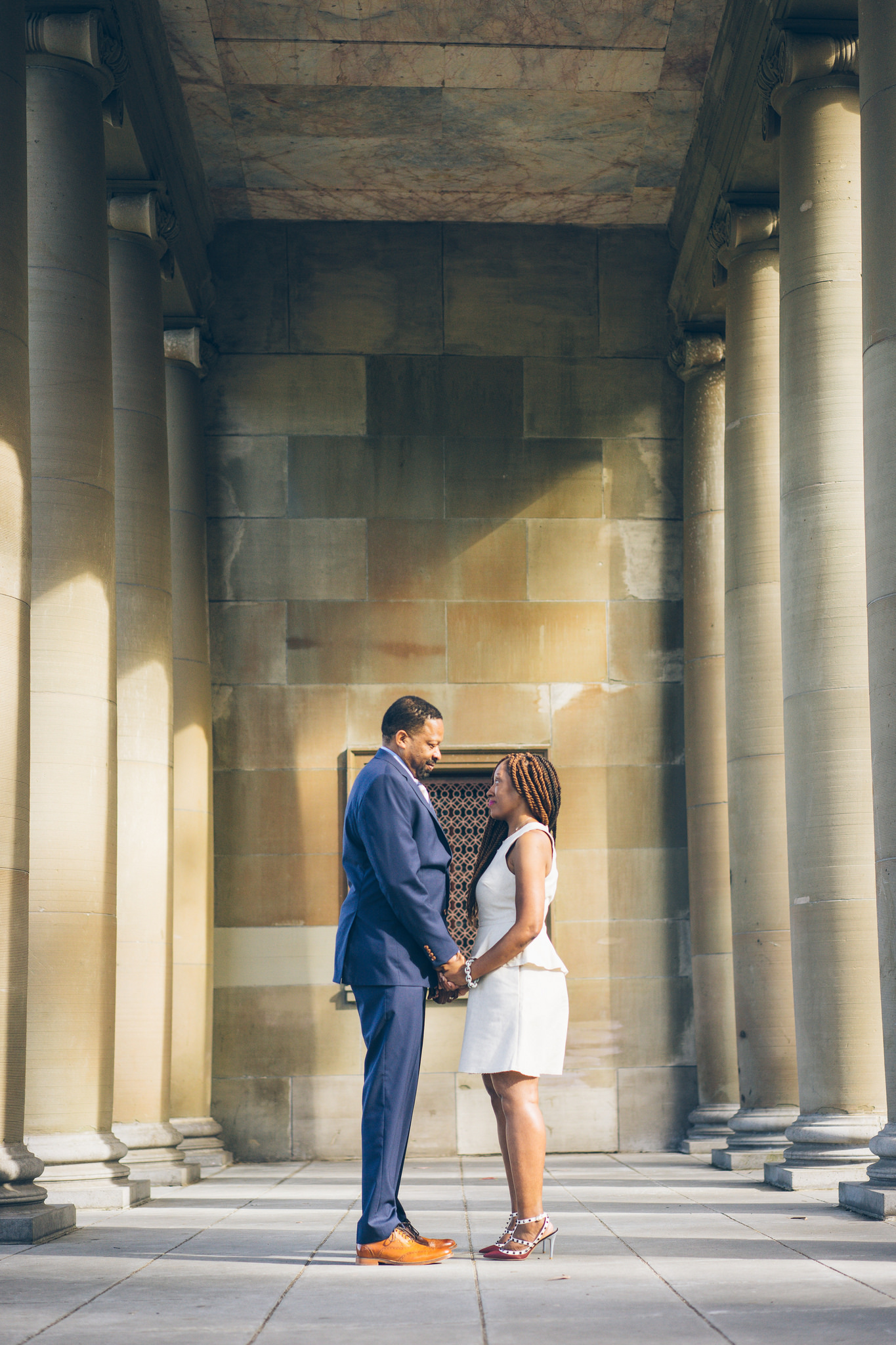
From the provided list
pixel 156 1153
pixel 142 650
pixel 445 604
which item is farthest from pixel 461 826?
pixel 156 1153

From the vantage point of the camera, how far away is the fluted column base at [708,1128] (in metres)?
19.2

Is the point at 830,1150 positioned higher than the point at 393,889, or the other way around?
the point at 393,889

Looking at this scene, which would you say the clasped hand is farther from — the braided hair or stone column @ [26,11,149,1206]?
stone column @ [26,11,149,1206]

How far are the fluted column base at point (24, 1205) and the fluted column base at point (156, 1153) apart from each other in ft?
16.3

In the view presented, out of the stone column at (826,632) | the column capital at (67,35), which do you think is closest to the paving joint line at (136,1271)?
the stone column at (826,632)

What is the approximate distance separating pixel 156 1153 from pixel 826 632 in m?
9.07

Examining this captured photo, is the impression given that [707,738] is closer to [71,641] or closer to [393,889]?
[71,641]

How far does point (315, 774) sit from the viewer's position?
20953mm

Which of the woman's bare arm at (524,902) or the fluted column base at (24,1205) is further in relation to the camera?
the fluted column base at (24,1205)

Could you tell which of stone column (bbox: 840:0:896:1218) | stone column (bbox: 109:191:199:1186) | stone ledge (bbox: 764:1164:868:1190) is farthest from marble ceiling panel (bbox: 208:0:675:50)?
stone ledge (bbox: 764:1164:868:1190)

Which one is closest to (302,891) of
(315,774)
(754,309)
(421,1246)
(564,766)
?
(315,774)

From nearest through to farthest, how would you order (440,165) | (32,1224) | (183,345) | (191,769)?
(32,1224), (191,769), (440,165), (183,345)

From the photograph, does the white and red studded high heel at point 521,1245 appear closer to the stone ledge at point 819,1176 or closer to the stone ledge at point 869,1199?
the stone ledge at point 869,1199

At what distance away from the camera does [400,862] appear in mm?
8531
